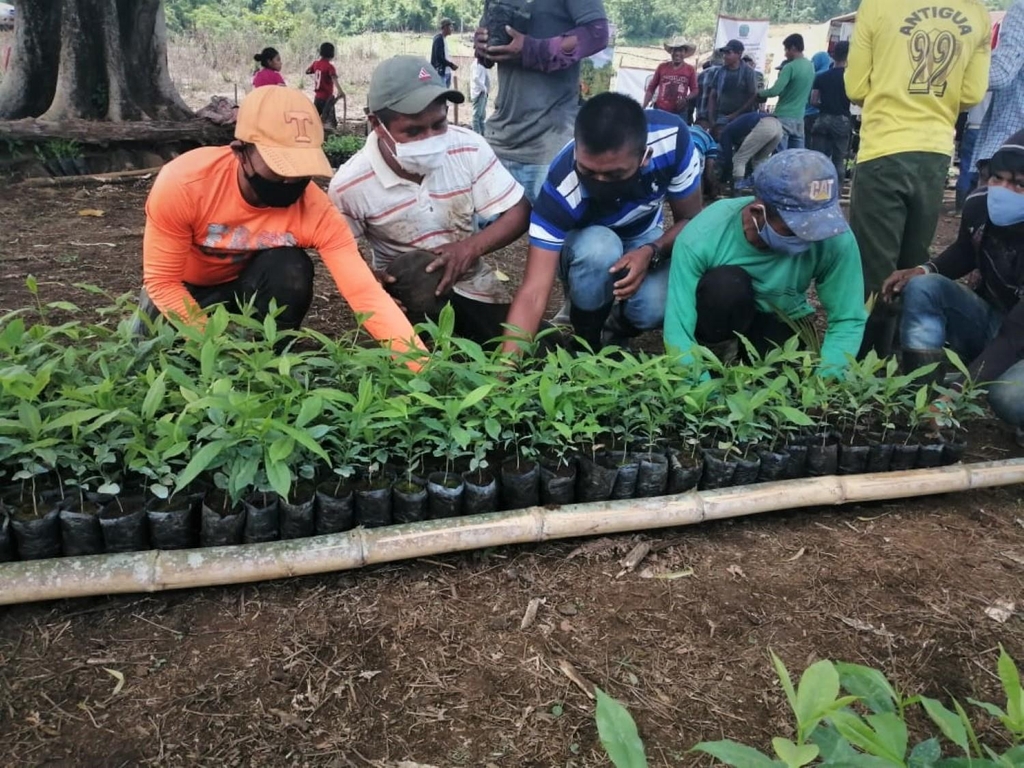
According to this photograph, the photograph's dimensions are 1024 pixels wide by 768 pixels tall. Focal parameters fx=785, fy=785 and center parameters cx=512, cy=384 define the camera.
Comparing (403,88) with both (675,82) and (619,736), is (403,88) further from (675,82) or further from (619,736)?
(675,82)

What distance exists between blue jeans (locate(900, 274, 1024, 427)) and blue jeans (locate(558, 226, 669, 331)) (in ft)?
3.23

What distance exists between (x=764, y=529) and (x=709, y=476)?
9.0 inches

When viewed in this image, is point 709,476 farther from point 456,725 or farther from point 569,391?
point 456,725

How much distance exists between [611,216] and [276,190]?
4.44 ft

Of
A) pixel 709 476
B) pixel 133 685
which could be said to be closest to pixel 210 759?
pixel 133 685

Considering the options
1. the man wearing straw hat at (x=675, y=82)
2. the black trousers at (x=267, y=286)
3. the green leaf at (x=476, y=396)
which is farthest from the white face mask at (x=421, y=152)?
the man wearing straw hat at (x=675, y=82)

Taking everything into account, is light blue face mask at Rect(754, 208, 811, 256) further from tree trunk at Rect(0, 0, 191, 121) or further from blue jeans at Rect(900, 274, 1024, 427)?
tree trunk at Rect(0, 0, 191, 121)

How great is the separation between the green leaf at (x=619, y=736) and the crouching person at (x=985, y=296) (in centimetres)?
244

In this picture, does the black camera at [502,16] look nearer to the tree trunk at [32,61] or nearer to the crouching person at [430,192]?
the crouching person at [430,192]

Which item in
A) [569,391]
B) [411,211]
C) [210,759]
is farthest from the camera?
[411,211]

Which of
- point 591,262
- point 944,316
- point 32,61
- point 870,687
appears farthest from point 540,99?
point 32,61

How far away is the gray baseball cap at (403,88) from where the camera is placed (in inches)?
109

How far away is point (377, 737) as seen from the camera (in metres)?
1.61

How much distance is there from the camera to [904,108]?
3496 mm
